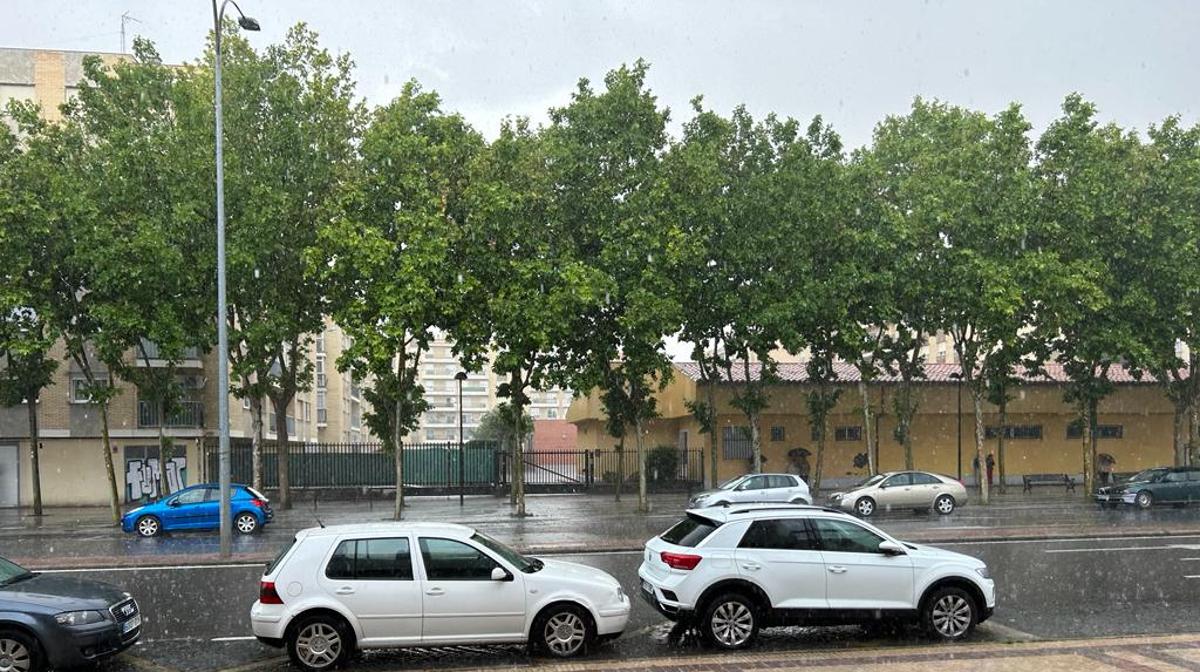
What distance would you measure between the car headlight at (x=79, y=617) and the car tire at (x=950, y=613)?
8.57 meters

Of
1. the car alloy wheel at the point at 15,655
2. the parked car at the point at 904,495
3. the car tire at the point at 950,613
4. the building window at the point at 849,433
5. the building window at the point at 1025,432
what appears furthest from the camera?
the building window at the point at 1025,432

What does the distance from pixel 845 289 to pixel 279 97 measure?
19.0 meters

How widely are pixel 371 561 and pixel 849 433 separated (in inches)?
1464

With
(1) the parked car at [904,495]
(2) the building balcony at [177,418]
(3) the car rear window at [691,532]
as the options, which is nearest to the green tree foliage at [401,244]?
(2) the building balcony at [177,418]

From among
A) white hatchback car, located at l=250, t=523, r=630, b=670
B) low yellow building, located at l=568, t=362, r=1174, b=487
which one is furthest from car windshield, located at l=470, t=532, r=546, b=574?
low yellow building, located at l=568, t=362, r=1174, b=487

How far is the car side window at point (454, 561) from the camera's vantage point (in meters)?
10.2

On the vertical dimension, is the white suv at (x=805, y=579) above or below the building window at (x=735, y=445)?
above

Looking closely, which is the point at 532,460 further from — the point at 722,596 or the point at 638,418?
the point at 722,596

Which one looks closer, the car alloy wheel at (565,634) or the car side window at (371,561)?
the car side window at (371,561)

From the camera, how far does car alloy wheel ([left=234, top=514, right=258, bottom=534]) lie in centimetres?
2678

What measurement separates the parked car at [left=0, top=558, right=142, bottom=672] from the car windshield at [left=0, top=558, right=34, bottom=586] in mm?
28

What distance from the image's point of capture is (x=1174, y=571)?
16422mm

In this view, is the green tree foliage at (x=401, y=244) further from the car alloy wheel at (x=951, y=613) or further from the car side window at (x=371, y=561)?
the car alloy wheel at (x=951, y=613)

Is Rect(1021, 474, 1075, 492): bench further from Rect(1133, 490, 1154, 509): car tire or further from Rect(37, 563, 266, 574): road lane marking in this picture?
Rect(37, 563, 266, 574): road lane marking
